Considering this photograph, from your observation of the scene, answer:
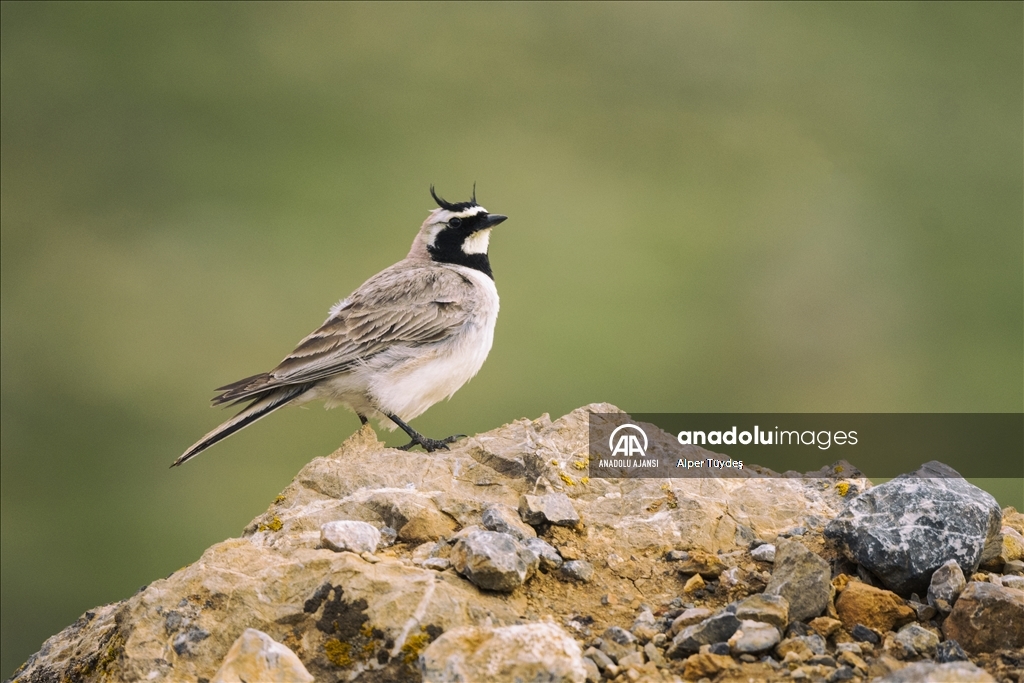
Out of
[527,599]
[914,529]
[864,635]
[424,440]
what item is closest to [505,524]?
[527,599]

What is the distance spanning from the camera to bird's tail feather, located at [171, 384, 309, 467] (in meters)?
8.04

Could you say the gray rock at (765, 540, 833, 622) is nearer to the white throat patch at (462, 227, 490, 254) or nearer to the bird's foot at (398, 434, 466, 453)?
the bird's foot at (398, 434, 466, 453)

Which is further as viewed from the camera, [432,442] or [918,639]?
[432,442]

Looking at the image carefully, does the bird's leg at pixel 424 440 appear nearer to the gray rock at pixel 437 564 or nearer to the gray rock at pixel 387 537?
the gray rock at pixel 387 537

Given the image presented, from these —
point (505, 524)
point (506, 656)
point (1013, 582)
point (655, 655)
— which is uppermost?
point (1013, 582)

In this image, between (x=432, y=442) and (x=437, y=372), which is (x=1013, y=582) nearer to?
(x=432, y=442)

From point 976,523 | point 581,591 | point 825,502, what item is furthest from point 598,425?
point 976,523

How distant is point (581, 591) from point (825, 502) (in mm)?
1744

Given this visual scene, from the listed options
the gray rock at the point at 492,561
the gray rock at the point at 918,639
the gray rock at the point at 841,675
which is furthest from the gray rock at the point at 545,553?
the gray rock at the point at 918,639

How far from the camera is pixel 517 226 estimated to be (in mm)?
24109

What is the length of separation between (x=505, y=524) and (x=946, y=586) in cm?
207

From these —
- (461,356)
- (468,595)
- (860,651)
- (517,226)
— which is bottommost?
(468,595)

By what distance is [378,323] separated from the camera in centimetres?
938

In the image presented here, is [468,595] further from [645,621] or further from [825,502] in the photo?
[825,502]
